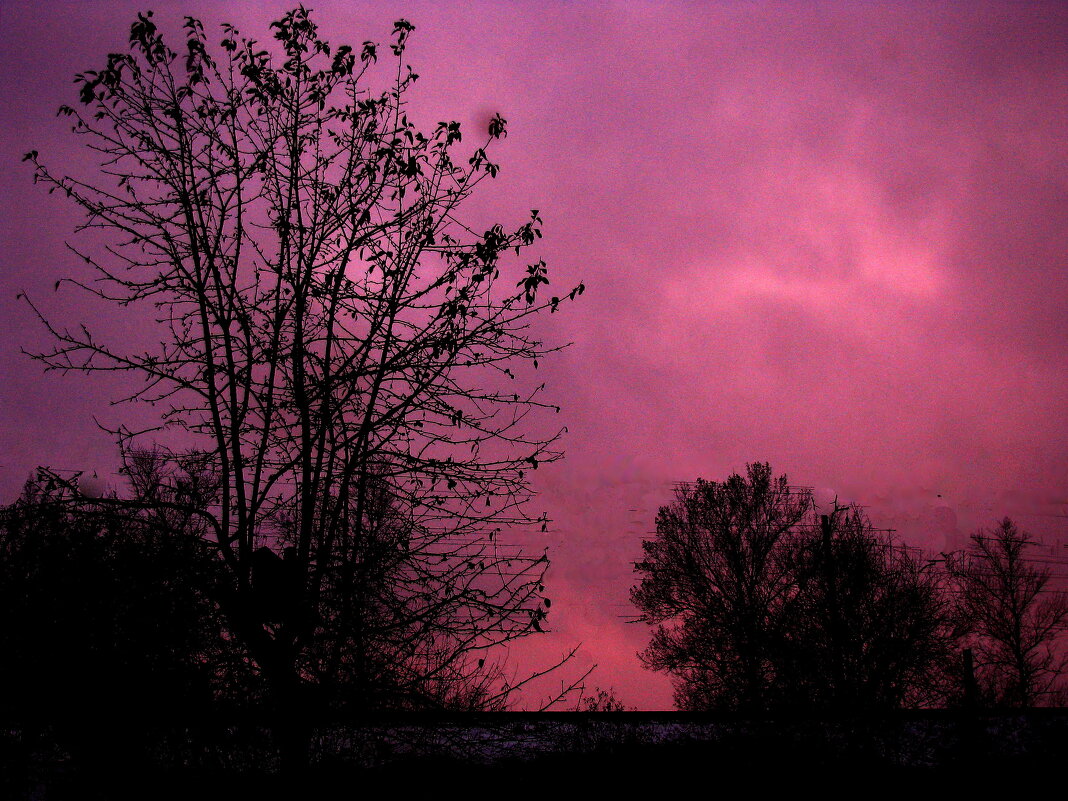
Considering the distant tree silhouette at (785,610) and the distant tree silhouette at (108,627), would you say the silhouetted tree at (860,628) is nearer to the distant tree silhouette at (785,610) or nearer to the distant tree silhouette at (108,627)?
the distant tree silhouette at (785,610)

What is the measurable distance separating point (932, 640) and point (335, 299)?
69.9ft

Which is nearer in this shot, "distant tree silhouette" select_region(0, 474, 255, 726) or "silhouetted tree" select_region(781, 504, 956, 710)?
"distant tree silhouette" select_region(0, 474, 255, 726)

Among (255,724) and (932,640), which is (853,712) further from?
(932,640)

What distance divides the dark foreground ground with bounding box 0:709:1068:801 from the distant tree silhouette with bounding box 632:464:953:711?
8183mm

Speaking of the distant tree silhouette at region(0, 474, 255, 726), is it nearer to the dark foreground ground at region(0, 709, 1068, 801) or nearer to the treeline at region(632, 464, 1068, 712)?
the dark foreground ground at region(0, 709, 1068, 801)

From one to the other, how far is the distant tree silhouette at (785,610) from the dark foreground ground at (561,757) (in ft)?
26.8

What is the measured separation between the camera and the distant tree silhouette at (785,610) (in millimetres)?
20188

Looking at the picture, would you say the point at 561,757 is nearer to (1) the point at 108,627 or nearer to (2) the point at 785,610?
(1) the point at 108,627

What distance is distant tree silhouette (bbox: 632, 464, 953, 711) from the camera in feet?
66.2

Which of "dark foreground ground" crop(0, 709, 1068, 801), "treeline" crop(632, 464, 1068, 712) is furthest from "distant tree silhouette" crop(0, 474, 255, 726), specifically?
"treeline" crop(632, 464, 1068, 712)

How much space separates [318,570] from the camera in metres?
6.01

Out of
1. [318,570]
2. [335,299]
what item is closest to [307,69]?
[335,299]

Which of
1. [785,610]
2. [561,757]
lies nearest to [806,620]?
[785,610]

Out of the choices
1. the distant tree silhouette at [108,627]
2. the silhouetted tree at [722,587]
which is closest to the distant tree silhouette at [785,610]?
the silhouetted tree at [722,587]
